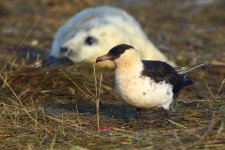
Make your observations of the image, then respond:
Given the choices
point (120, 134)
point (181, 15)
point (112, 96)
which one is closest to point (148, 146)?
point (120, 134)

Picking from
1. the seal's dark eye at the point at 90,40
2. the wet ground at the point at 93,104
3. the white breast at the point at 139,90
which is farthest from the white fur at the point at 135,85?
the seal's dark eye at the point at 90,40

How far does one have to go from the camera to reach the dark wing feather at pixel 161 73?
533 cm

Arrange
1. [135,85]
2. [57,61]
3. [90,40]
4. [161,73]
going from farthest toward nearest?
1. [90,40]
2. [57,61]
3. [161,73]
4. [135,85]

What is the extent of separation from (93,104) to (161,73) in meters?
1.34

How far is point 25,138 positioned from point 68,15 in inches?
384

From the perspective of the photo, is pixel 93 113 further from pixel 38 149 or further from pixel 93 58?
pixel 93 58

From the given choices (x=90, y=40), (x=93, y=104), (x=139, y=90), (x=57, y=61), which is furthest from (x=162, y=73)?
(x=90, y=40)

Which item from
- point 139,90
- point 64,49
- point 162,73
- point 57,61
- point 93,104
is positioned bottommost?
point 93,104

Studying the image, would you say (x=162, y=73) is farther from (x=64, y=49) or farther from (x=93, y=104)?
(x=64, y=49)

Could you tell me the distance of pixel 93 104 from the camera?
6633 mm

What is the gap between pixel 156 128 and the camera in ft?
17.6

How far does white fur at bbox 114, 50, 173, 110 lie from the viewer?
17.0 feet

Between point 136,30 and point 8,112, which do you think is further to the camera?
point 136,30

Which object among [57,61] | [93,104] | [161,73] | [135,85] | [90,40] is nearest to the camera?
[135,85]
